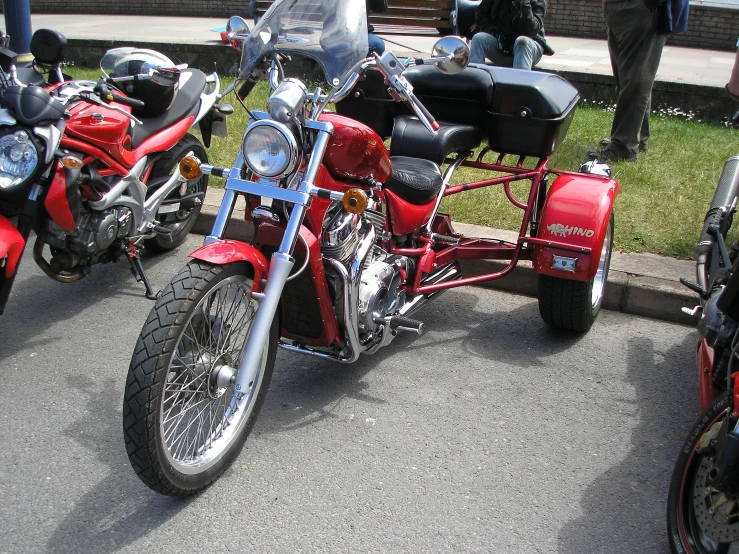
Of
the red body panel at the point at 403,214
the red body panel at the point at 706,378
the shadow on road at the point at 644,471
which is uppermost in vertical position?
the red body panel at the point at 403,214

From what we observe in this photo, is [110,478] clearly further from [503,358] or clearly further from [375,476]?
[503,358]

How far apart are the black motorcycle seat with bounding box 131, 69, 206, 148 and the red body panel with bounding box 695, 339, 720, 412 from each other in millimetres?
2861

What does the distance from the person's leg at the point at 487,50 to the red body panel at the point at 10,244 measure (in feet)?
15.7

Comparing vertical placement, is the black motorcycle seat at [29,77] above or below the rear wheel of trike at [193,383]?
above

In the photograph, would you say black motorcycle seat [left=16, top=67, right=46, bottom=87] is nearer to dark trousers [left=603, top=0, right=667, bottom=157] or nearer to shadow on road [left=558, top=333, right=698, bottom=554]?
shadow on road [left=558, top=333, right=698, bottom=554]

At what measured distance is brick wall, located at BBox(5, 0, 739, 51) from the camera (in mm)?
12852

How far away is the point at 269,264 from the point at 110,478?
0.94m

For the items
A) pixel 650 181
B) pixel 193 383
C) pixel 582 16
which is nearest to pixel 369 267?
pixel 193 383

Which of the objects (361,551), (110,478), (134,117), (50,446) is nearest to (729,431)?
(361,551)

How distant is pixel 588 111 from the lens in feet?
25.8

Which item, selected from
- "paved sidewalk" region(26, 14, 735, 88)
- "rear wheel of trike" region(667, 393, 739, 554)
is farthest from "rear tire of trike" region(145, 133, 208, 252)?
"paved sidewalk" region(26, 14, 735, 88)

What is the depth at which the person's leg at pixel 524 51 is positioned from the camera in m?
6.84

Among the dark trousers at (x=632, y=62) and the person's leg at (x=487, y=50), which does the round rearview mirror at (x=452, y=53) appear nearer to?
the dark trousers at (x=632, y=62)

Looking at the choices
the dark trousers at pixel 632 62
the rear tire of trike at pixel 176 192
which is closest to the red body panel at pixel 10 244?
the rear tire of trike at pixel 176 192
